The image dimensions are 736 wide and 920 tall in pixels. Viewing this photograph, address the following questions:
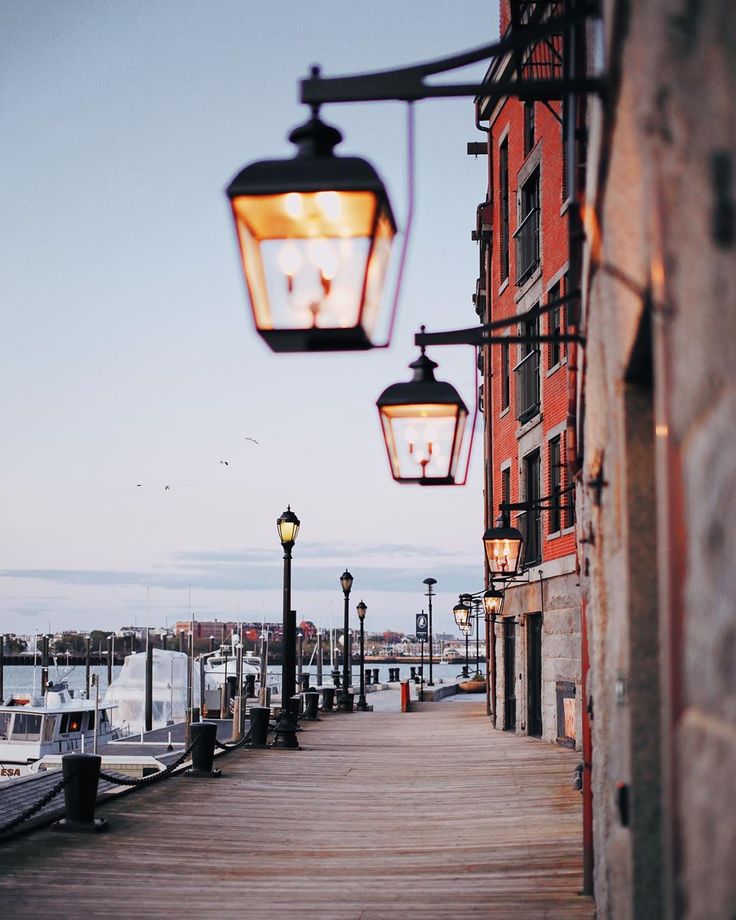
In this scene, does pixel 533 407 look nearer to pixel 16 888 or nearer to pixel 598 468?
pixel 16 888

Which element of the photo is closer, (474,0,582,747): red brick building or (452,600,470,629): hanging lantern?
(474,0,582,747): red brick building

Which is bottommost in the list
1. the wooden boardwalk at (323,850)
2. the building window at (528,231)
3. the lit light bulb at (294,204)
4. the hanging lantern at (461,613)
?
the wooden boardwalk at (323,850)

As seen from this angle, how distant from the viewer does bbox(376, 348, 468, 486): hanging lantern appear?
7375 mm

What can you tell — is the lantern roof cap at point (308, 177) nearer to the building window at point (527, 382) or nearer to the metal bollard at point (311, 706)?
the building window at point (527, 382)

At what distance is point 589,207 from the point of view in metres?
4.56

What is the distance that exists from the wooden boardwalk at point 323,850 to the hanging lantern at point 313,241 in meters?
5.56

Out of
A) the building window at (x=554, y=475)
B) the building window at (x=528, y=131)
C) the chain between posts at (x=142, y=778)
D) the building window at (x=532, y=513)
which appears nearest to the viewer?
the chain between posts at (x=142, y=778)

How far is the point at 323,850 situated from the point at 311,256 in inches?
329

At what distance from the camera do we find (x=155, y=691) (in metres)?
75.7

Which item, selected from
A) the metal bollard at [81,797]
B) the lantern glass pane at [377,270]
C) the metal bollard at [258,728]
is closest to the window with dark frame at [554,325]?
the metal bollard at [258,728]

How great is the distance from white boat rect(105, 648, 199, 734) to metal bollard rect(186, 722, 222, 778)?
50660 mm

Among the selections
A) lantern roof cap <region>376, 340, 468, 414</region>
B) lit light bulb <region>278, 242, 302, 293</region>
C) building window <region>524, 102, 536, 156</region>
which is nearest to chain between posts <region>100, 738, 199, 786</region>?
lantern roof cap <region>376, 340, 468, 414</region>

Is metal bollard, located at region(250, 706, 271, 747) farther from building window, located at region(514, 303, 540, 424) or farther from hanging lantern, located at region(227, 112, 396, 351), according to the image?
hanging lantern, located at region(227, 112, 396, 351)

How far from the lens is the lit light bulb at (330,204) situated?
4.22 m
